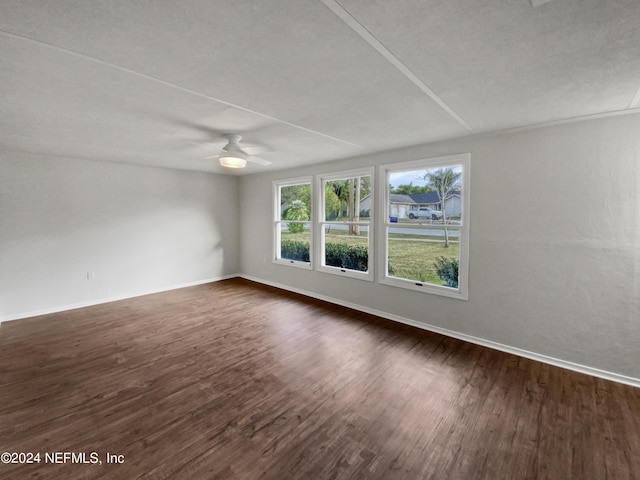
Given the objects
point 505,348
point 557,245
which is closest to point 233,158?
point 557,245

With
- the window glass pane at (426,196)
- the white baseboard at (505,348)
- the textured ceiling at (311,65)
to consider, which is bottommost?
the white baseboard at (505,348)

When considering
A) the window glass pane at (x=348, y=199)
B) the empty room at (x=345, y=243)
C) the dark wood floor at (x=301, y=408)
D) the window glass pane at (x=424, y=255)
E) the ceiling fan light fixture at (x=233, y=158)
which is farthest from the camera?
the window glass pane at (x=348, y=199)

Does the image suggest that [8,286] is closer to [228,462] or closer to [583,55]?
[228,462]

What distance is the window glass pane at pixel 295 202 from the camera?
535cm

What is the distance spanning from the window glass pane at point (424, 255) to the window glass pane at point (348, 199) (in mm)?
629

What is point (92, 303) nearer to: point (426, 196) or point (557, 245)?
point (426, 196)

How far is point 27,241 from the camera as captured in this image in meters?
4.07

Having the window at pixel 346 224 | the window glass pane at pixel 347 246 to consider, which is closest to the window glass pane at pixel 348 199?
the window at pixel 346 224

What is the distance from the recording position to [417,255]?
12.7ft

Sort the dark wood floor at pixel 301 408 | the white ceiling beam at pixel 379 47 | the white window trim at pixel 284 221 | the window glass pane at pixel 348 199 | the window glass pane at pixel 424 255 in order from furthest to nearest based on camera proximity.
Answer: the white window trim at pixel 284 221 < the window glass pane at pixel 348 199 < the window glass pane at pixel 424 255 < the dark wood floor at pixel 301 408 < the white ceiling beam at pixel 379 47

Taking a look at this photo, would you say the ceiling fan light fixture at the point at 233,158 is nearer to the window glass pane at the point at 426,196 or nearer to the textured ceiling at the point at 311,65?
the textured ceiling at the point at 311,65

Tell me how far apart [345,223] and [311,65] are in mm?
3106

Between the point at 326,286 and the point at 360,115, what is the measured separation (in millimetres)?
3096

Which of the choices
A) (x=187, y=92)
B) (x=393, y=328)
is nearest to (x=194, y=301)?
(x=393, y=328)
